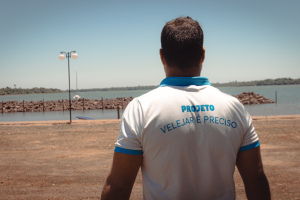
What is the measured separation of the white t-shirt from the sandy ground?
3677 mm

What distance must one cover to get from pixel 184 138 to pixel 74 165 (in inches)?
247

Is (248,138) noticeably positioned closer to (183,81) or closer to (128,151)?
(183,81)

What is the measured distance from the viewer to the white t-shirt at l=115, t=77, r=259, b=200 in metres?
1.30

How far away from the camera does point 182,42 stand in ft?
4.61

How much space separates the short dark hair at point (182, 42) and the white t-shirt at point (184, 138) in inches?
4.3

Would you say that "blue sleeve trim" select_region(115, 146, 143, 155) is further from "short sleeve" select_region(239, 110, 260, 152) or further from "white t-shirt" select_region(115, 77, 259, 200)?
"short sleeve" select_region(239, 110, 260, 152)

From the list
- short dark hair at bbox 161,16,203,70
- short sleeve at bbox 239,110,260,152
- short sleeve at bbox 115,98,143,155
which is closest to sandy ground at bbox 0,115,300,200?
short sleeve at bbox 239,110,260,152

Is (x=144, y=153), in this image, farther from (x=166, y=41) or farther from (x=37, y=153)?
(x=37, y=153)

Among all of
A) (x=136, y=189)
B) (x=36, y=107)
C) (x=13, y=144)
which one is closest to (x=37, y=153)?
(x=13, y=144)

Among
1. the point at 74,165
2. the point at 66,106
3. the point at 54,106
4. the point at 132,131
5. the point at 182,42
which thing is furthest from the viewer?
the point at 66,106

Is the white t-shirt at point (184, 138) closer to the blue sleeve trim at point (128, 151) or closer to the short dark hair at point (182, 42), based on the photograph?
the blue sleeve trim at point (128, 151)

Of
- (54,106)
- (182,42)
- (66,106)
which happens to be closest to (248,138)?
(182,42)

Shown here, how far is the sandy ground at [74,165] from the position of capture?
5.03 m

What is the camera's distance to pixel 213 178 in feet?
4.56
